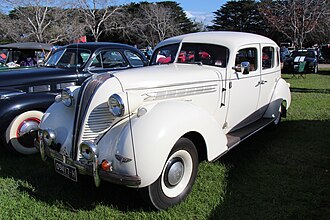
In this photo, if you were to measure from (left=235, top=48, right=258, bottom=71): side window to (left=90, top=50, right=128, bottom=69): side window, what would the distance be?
2.55 metres

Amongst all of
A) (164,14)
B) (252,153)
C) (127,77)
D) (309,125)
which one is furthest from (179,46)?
(164,14)

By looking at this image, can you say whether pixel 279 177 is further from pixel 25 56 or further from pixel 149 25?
pixel 149 25

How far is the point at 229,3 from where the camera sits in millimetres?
52812

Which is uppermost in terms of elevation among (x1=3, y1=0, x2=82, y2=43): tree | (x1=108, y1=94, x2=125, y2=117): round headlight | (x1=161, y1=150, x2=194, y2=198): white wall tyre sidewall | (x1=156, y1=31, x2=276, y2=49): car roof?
(x1=3, y1=0, x2=82, y2=43): tree

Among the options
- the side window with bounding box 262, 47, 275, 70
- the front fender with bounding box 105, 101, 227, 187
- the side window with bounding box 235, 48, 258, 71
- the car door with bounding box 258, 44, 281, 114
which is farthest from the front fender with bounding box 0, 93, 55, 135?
the side window with bounding box 262, 47, 275, 70

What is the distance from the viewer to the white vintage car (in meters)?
2.89

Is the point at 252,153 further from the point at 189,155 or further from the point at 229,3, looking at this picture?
the point at 229,3

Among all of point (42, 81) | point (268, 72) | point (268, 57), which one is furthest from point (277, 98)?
point (42, 81)

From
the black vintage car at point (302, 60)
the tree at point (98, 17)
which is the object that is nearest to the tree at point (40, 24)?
the tree at point (98, 17)

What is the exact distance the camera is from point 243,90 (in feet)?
15.0

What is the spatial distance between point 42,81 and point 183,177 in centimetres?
341

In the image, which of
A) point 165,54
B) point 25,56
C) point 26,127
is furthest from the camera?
point 25,56

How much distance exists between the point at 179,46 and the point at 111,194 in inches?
92.3

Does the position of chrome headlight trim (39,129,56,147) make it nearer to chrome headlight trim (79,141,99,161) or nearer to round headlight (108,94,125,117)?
chrome headlight trim (79,141,99,161)
